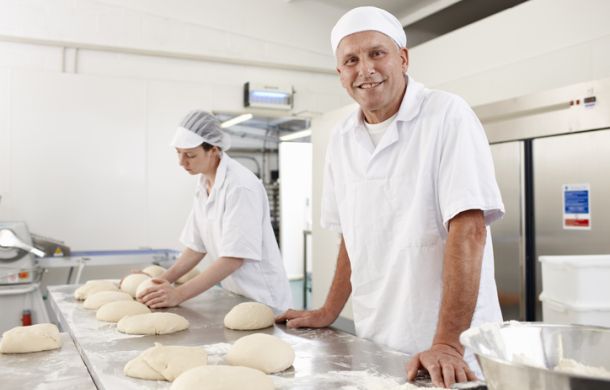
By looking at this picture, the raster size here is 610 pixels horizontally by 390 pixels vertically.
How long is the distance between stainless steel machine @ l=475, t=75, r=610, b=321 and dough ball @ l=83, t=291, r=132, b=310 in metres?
2.40

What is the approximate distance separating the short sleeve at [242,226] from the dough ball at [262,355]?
0.90 m

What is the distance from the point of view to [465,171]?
141 centimetres

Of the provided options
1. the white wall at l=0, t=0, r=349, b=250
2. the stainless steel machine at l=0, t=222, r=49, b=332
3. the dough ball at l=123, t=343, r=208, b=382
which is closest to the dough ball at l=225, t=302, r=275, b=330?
the dough ball at l=123, t=343, r=208, b=382

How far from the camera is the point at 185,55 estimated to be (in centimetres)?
461

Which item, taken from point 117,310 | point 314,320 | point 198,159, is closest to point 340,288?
point 314,320

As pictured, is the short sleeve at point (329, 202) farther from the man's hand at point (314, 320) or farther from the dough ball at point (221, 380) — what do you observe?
the dough ball at point (221, 380)

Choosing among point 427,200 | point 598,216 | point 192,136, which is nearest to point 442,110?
point 427,200

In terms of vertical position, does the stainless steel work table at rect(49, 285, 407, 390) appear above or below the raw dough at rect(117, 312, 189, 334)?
below

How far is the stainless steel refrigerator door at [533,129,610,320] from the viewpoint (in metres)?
2.85

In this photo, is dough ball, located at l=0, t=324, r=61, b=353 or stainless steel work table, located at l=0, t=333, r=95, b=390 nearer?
stainless steel work table, located at l=0, t=333, r=95, b=390

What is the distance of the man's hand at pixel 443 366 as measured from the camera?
1.10 meters

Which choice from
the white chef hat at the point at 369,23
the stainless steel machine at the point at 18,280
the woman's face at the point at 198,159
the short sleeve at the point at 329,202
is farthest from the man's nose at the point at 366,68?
the stainless steel machine at the point at 18,280

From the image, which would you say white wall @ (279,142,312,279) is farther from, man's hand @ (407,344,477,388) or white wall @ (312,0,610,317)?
man's hand @ (407,344,477,388)

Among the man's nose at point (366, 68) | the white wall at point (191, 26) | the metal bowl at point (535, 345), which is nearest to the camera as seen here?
the metal bowl at point (535, 345)
